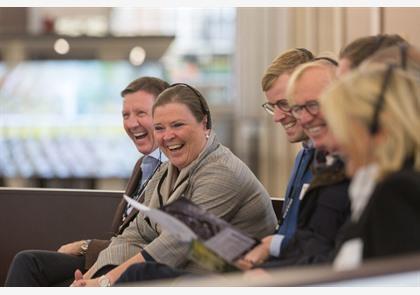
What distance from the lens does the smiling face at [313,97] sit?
10.3 ft

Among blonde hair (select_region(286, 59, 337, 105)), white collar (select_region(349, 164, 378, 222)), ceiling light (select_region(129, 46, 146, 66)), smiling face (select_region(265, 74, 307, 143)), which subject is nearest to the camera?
white collar (select_region(349, 164, 378, 222))

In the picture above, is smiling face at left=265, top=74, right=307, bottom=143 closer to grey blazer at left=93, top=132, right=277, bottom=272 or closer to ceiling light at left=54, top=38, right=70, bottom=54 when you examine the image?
grey blazer at left=93, top=132, right=277, bottom=272

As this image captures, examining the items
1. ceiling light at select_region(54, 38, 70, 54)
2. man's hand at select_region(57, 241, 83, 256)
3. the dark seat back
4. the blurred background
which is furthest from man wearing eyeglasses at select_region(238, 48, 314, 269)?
ceiling light at select_region(54, 38, 70, 54)

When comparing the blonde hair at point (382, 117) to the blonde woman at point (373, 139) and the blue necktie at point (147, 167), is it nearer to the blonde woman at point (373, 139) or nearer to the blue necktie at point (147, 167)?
the blonde woman at point (373, 139)

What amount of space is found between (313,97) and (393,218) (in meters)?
0.90

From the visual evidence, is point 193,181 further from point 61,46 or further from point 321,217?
point 61,46

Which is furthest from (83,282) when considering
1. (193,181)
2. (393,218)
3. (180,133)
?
(393,218)

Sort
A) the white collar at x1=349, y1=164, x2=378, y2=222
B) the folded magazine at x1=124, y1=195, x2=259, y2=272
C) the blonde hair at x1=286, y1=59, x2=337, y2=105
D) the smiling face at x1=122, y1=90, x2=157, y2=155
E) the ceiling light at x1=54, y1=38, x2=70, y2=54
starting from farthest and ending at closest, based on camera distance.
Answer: the ceiling light at x1=54, y1=38, x2=70, y2=54 → the smiling face at x1=122, y1=90, x2=157, y2=155 → the blonde hair at x1=286, y1=59, x2=337, y2=105 → the folded magazine at x1=124, y1=195, x2=259, y2=272 → the white collar at x1=349, y1=164, x2=378, y2=222

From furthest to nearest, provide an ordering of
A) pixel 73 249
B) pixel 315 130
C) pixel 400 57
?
pixel 73 249, pixel 315 130, pixel 400 57

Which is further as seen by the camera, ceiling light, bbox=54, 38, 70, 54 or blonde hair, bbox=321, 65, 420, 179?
ceiling light, bbox=54, 38, 70, 54

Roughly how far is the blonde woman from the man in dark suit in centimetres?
207

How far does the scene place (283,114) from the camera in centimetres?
376

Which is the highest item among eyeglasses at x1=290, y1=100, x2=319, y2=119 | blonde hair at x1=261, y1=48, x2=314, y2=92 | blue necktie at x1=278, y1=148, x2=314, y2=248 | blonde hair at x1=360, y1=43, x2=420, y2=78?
blonde hair at x1=360, y1=43, x2=420, y2=78

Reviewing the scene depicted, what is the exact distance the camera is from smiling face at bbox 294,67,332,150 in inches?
123
